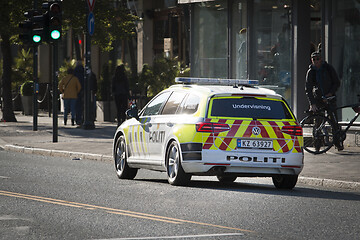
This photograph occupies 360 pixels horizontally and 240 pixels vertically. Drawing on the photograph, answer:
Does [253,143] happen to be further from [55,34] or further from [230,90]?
[55,34]

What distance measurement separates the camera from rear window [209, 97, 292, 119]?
12.6m

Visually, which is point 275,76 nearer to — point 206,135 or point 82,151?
point 82,151

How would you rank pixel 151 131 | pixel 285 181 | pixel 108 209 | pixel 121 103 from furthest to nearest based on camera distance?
pixel 121 103 → pixel 151 131 → pixel 285 181 → pixel 108 209

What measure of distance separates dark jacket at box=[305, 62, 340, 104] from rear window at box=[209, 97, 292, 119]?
544 cm

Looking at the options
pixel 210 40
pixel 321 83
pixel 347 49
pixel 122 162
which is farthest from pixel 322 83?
pixel 210 40

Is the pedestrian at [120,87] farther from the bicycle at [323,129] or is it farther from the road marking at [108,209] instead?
the road marking at [108,209]

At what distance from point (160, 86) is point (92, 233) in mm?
23267

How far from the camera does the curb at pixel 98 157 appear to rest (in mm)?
12998

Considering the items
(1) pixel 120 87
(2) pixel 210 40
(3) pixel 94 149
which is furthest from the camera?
(1) pixel 120 87

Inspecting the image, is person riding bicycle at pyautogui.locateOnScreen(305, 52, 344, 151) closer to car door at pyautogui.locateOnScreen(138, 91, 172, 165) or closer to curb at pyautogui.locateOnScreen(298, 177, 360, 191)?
curb at pyautogui.locateOnScreen(298, 177, 360, 191)

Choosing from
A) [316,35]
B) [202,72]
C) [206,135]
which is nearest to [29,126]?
[202,72]

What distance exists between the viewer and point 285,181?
12.9 meters

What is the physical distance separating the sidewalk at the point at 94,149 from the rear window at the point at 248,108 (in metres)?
1.36

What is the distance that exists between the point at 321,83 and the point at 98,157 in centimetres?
469
